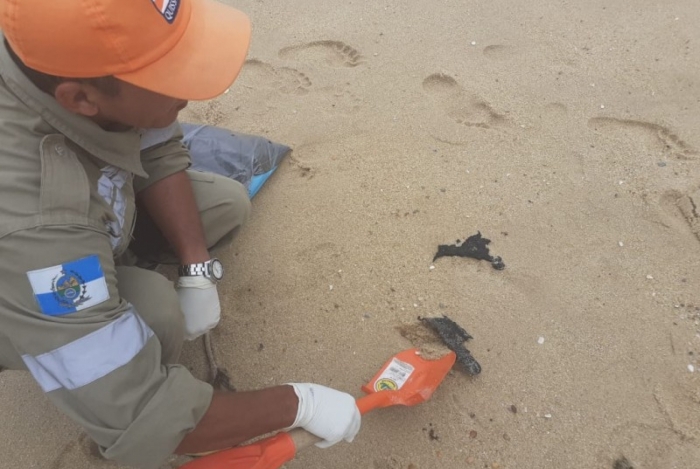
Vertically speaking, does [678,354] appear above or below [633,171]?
below

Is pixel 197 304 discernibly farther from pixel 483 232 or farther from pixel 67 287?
pixel 483 232

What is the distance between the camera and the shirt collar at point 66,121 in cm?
105

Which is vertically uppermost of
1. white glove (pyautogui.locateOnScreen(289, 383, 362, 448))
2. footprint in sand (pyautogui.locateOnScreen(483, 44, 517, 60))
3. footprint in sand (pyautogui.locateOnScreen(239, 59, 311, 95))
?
footprint in sand (pyautogui.locateOnScreen(239, 59, 311, 95))

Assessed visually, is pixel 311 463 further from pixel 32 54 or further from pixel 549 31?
pixel 549 31

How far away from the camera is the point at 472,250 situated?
180 centimetres

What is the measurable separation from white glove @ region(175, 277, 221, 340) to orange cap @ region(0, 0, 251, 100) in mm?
601

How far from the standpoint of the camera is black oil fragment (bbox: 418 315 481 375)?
1516 mm

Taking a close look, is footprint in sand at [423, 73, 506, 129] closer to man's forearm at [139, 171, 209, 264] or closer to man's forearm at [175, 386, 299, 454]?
man's forearm at [139, 171, 209, 264]

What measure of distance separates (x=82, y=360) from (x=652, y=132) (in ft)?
6.63

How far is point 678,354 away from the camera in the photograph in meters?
1.53

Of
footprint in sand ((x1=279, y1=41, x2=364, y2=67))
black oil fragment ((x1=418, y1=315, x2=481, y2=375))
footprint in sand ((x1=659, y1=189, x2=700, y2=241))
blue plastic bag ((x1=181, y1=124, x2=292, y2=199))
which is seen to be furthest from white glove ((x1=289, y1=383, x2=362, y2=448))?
footprint in sand ((x1=279, y1=41, x2=364, y2=67))

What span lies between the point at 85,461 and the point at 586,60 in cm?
234

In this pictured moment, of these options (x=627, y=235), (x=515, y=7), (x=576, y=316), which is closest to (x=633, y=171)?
(x=627, y=235)

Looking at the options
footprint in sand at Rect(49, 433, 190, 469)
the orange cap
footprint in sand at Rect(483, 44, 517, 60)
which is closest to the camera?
the orange cap
